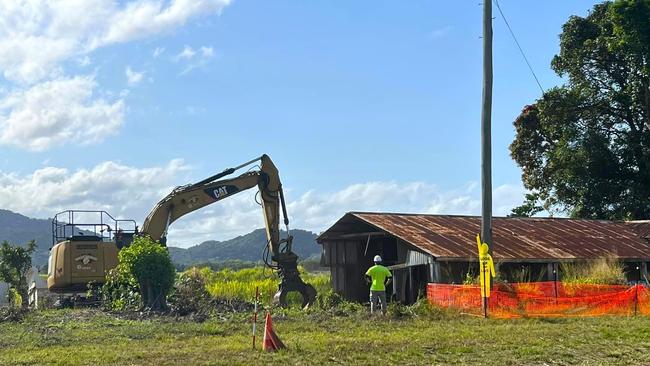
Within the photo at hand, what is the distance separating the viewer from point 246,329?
18469 millimetres

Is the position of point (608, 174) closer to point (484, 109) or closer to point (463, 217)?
point (463, 217)

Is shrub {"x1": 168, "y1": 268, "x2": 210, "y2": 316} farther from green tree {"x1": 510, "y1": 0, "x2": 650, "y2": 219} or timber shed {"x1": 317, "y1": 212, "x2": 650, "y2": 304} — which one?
green tree {"x1": 510, "y1": 0, "x2": 650, "y2": 219}

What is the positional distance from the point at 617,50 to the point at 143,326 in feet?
103

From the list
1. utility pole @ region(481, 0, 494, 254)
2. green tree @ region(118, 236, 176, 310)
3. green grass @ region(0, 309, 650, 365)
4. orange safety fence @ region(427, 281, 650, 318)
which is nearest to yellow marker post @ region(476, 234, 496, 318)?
orange safety fence @ region(427, 281, 650, 318)

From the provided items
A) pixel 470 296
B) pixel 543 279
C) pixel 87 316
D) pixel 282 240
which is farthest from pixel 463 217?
pixel 87 316

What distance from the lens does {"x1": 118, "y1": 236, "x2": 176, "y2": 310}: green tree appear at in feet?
85.0

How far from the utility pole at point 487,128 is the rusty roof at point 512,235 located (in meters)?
3.58

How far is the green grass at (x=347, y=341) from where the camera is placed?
521 inches

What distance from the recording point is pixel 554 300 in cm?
2069

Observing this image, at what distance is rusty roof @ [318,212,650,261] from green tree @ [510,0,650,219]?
935 cm

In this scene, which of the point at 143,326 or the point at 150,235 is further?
the point at 150,235

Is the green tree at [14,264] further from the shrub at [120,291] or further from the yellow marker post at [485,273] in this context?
the yellow marker post at [485,273]

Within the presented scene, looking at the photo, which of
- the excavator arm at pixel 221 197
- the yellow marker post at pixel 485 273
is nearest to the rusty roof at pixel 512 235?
the excavator arm at pixel 221 197

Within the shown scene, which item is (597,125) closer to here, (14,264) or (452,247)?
(452,247)
